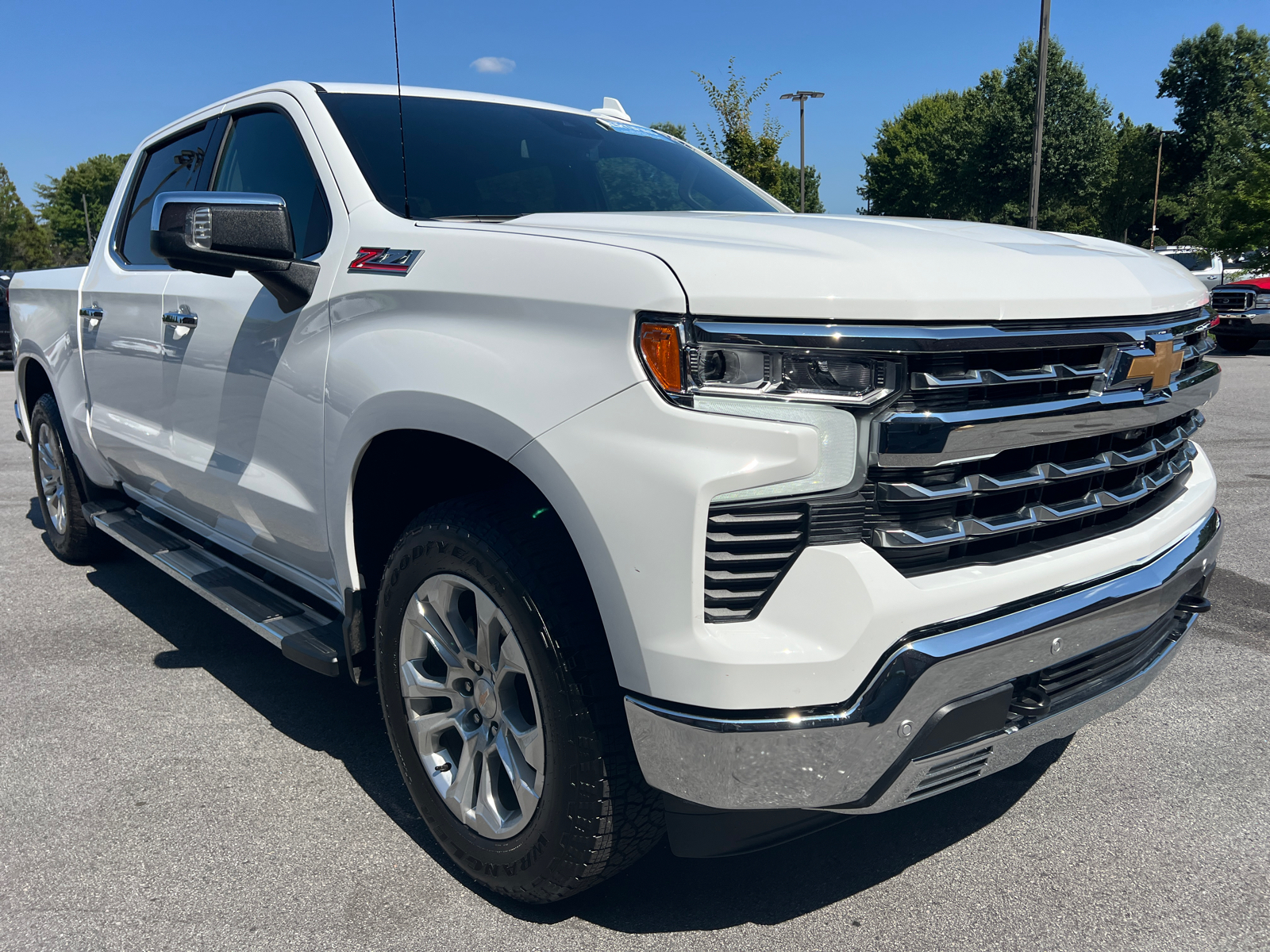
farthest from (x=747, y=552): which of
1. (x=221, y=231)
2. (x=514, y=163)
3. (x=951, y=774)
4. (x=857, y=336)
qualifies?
(x=514, y=163)

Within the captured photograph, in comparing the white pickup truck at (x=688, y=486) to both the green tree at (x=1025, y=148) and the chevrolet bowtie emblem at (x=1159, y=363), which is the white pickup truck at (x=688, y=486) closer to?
the chevrolet bowtie emblem at (x=1159, y=363)

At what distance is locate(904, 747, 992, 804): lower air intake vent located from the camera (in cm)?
193

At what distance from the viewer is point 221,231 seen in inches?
98.1

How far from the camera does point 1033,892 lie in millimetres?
2336

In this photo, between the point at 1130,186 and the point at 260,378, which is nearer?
the point at 260,378

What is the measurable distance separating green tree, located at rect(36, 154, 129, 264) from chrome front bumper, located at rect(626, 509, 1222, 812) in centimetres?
8789

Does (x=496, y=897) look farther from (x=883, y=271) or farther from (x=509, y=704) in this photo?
(x=883, y=271)

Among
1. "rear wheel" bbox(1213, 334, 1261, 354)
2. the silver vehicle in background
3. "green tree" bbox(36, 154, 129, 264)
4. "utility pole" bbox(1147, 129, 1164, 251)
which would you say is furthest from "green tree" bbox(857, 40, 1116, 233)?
"green tree" bbox(36, 154, 129, 264)

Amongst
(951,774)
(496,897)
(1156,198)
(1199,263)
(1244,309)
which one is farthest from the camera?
(1156,198)

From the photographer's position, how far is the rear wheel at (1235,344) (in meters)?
17.2

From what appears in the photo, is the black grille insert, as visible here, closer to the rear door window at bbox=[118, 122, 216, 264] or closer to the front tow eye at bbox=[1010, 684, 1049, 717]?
the front tow eye at bbox=[1010, 684, 1049, 717]

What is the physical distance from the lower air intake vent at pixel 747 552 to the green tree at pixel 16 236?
70666mm

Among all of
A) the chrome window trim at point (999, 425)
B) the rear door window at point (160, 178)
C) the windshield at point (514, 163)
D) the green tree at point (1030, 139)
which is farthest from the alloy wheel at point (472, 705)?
the green tree at point (1030, 139)

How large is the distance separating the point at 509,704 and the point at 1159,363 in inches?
63.1
